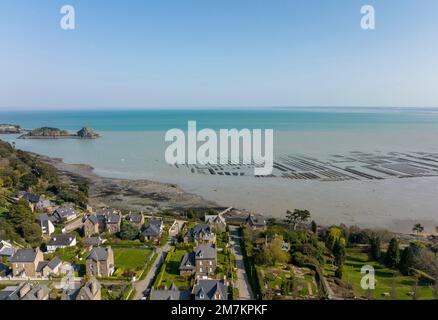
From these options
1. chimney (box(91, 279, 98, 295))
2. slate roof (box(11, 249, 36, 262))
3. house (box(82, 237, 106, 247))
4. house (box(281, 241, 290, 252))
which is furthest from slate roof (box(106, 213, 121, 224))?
house (box(281, 241, 290, 252))

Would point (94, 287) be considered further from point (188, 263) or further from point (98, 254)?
point (188, 263)

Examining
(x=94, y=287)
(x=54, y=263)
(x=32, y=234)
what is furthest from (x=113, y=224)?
(x=94, y=287)

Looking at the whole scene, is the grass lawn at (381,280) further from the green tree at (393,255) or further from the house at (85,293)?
the house at (85,293)

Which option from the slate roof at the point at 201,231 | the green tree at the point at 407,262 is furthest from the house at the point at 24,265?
the green tree at the point at 407,262

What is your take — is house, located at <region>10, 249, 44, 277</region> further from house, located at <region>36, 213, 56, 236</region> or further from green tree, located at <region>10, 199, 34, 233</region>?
house, located at <region>36, 213, 56, 236</region>
